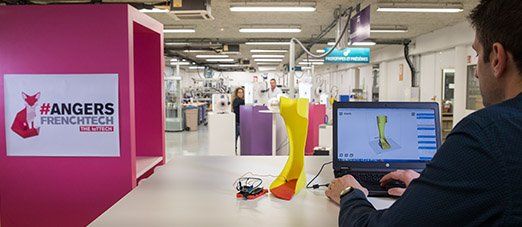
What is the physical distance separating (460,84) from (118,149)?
7.99 meters

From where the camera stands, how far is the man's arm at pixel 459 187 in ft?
2.43

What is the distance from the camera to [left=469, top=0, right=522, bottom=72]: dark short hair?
2.60 ft

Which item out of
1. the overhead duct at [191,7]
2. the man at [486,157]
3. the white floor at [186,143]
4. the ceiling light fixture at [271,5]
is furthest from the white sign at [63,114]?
the white floor at [186,143]

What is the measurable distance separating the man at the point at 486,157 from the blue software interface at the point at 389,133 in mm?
1045

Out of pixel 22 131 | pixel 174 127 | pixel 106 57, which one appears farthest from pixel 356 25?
pixel 174 127

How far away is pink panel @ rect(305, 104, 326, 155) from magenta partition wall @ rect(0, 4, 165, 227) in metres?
4.11

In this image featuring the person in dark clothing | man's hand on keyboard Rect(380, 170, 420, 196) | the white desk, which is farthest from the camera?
the person in dark clothing

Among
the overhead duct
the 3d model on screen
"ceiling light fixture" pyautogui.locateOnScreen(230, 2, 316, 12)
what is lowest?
the 3d model on screen

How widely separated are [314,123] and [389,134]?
5461mm

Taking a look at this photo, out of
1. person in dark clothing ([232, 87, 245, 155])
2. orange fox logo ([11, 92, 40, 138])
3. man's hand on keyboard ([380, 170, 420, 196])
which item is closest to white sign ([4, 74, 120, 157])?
orange fox logo ([11, 92, 40, 138])

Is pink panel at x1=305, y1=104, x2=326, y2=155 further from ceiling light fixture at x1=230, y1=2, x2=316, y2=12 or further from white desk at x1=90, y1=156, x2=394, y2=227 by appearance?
white desk at x1=90, y1=156, x2=394, y2=227

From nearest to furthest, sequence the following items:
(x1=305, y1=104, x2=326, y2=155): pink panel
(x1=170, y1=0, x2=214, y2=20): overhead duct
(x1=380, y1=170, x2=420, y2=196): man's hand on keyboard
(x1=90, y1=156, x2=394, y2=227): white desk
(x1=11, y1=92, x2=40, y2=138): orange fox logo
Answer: (x1=90, y1=156, x2=394, y2=227): white desk
(x1=380, y1=170, x2=420, y2=196): man's hand on keyboard
(x1=11, y1=92, x2=40, y2=138): orange fox logo
(x1=170, y1=0, x2=214, y2=20): overhead duct
(x1=305, y1=104, x2=326, y2=155): pink panel

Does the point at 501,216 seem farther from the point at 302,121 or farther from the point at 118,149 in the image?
the point at 118,149

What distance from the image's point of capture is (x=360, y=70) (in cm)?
1769
